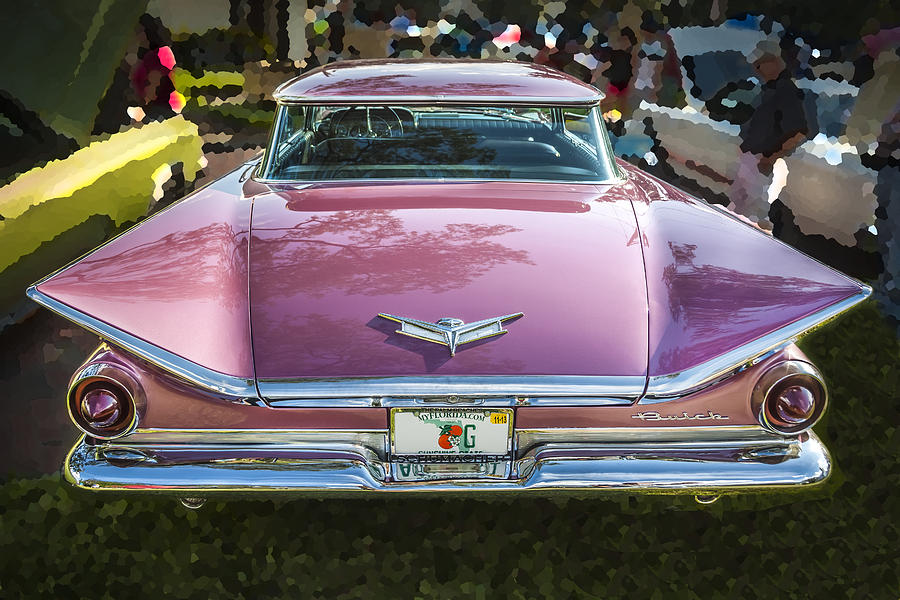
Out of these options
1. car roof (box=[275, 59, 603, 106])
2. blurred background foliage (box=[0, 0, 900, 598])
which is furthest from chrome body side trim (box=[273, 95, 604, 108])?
blurred background foliage (box=[0, 0, 900, 598])

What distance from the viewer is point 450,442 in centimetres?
250

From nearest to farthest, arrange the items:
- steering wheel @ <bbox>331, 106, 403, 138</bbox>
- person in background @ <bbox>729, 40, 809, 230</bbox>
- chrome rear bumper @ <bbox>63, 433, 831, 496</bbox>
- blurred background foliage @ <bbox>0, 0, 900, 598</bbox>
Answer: chrome rear bumper @ <bbox>63, 433, 831, 496</bbox> → blurred background foliage @ <bbox>0, 0, 900, 598</bbox> → steering wheel @ <bbox>331, 106, 403, 138</bbox> → person in background @ <bbox>729, 40, 809, 230</bbox>

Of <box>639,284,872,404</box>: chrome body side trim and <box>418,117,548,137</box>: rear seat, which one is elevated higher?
<box>418,117,548,137</box>: rear seat

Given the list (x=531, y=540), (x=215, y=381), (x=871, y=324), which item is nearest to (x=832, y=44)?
(x=871, y=324)

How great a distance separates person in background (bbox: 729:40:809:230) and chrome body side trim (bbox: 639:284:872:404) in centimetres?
407

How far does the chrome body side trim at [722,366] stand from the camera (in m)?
2.48

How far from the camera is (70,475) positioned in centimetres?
256

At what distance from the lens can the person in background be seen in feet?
21.4

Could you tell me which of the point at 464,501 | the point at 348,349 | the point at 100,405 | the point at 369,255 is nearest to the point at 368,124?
the point at 369,255

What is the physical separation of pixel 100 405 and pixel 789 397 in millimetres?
2044

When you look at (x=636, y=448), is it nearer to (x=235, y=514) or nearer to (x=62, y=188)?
(x=235, y=514)

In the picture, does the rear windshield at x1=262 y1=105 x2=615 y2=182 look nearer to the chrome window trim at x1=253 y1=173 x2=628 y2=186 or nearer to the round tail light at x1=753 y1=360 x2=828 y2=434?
the chrome window trim at x1=253 y1=173 x2=628 y2=186

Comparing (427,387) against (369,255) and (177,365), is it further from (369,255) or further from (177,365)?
(177,365)

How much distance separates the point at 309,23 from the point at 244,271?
15.4 meters
